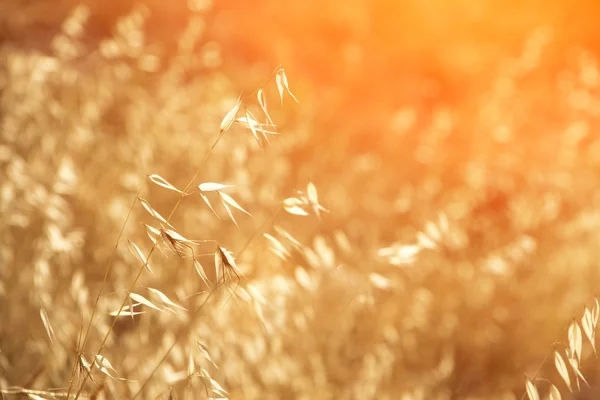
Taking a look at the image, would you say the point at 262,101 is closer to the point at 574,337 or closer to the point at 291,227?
the point at 574,337

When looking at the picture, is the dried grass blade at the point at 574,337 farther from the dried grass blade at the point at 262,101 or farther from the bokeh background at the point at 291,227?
the dried grass blade at the point at 262,101

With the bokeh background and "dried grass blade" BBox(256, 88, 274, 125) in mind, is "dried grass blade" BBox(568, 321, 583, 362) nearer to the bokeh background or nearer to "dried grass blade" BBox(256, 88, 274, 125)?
the bokeh background

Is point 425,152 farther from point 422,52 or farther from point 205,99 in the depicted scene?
point 422,52

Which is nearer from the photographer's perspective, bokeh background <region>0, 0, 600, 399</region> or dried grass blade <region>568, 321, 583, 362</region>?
dried grass blade <region>568, 321, 583, 362</region>

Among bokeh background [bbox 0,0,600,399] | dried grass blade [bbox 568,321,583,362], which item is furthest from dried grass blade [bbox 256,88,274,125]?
dried grass blade [bbox 568,321,583,362]

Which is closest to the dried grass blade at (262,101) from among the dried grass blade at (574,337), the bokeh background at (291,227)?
the bokeh background at (291,227)

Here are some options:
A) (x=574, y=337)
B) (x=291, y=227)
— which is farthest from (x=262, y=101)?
(x=291, y=227)

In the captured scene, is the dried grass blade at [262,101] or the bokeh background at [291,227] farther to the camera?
the bokeh background at [291,227]

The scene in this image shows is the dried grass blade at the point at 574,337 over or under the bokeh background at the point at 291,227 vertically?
under

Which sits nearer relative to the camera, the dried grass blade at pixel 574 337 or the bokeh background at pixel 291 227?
the dried grass blade at pixel 574 337
